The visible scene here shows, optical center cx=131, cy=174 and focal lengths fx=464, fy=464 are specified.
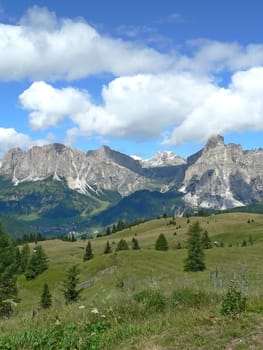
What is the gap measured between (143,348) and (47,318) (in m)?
4.65

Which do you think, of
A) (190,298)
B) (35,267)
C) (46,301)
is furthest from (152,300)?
(35,267)

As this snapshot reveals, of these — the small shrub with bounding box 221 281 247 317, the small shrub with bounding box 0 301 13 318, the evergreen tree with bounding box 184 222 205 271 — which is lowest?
the small shrub with bounding box 0 301 13 318

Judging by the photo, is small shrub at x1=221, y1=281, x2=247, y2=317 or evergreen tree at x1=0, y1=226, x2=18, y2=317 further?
evergreen tree at x1=0, y1=226, x2=18, y2=317

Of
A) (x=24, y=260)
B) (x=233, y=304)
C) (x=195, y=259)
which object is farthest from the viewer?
(x=24, y=260)

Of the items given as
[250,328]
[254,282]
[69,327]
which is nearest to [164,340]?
[250,328]

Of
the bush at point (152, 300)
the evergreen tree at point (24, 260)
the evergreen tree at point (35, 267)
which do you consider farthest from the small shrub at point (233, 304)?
the evergreen tree at point (24, 260)

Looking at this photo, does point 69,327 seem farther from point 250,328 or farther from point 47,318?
point 250,328

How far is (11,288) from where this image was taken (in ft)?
238

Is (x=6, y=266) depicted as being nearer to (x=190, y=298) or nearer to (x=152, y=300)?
(x=152, y=300)

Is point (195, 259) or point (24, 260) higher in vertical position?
point (24, 260)

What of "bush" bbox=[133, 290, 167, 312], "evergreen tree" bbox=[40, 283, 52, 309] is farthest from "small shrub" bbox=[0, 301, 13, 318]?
"bush" bbox=[133, 290, 167, 312]

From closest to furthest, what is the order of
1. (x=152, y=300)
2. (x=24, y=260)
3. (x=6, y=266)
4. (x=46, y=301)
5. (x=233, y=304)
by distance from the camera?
(x=233, y=304) < (x=152, y=300) < (x=46, y=301) < (x=6, y=266) < (x=24, y=260)

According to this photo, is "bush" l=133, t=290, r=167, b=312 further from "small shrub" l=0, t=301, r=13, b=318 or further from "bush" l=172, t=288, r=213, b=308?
"small shrub" l=0, t=301, r=13, b=318

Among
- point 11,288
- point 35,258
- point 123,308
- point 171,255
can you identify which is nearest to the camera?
point 123,308
